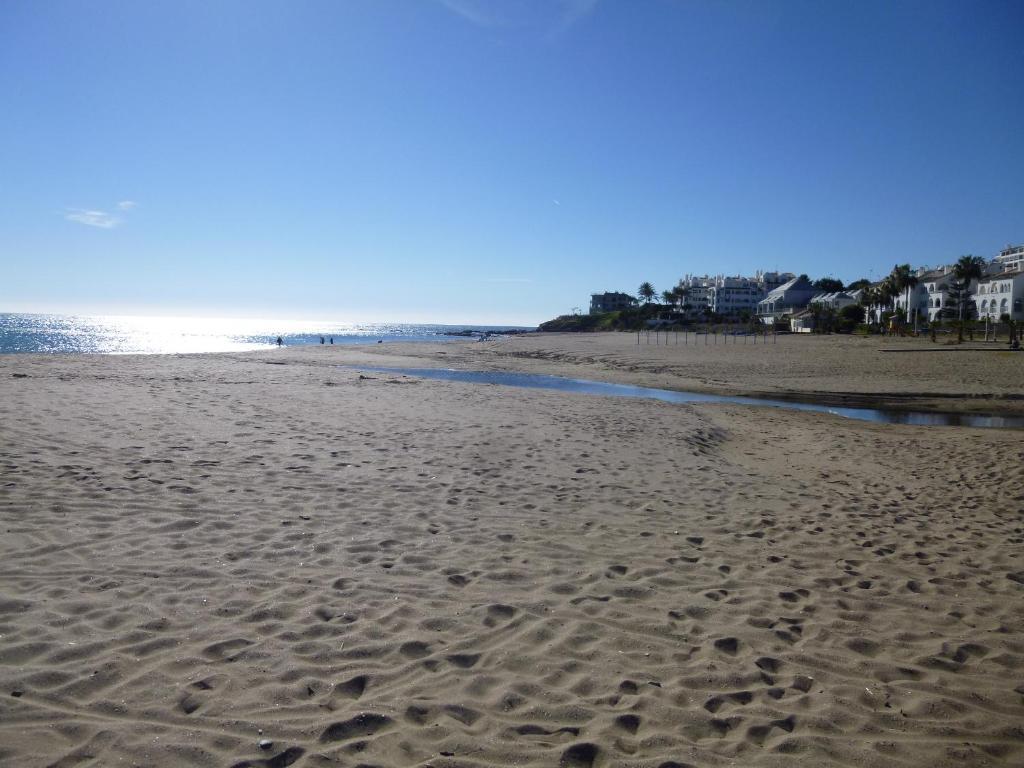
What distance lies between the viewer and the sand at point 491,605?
149 inches

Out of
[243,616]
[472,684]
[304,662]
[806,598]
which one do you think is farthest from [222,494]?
[806,598]

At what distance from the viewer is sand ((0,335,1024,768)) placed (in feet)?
12.4

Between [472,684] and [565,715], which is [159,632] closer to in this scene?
[472,684]

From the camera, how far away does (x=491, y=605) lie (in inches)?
216

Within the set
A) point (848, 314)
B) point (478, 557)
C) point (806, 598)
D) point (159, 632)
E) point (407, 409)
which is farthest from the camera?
point (848, 314)

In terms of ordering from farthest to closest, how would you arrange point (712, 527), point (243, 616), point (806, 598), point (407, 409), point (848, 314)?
point (848, 314)
point (407, 409)
point (712, 527)
point (806, 598)
point (243, 616)

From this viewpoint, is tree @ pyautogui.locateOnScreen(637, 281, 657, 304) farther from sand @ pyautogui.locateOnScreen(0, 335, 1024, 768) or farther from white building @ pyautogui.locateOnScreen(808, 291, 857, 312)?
sand @ pyautogui.locateOnScreen(0, 335, 1024, 768)

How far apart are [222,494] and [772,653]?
7051mm

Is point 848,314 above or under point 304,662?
above

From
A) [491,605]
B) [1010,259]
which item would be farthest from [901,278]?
[491,605]

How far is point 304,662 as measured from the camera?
14.5 ft

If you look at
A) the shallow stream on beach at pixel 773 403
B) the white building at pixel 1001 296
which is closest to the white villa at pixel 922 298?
the white building at pixel 1001 296

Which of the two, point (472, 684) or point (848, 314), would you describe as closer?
point (472, 684)

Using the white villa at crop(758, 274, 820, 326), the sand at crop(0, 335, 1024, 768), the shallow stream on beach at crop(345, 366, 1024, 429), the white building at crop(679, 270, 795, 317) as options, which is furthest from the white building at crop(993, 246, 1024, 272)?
the sand at crop(0, 335, 1024, 768)
